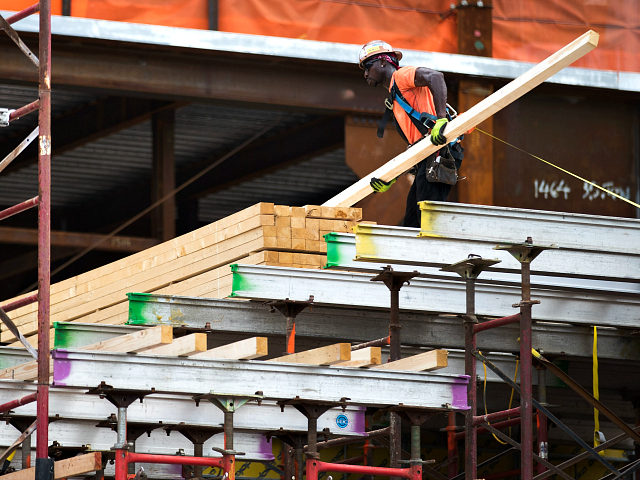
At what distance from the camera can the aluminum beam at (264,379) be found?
1122cm

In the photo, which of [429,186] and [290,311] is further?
[429,186]

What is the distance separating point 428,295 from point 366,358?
6.02 ft

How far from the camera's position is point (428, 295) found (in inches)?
553

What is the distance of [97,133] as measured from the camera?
23922mm

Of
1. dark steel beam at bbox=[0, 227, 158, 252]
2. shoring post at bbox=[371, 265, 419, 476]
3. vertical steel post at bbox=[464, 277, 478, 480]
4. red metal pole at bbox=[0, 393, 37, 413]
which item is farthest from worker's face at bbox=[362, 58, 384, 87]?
dark steel beam at bbox=[0, 227, 158, 252]

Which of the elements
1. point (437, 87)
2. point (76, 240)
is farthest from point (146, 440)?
point (76, 240)

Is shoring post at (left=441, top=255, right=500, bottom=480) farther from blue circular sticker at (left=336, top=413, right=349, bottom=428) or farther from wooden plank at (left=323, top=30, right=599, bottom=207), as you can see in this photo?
wooden plank at (left=323, top=30, right=599, bottom=207)

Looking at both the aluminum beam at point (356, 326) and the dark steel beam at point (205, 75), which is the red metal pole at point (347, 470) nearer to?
the aluminum beam at point (356, 326)

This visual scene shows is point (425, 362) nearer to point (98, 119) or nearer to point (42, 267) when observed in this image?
point (42, 267)

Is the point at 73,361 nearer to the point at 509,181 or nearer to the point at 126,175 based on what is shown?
the point at 509,181

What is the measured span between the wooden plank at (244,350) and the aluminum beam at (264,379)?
0.28 feet

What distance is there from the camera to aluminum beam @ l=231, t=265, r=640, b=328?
13523mm

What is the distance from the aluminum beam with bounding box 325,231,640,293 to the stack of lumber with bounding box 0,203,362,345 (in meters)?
0.96

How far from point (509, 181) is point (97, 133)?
6.94 metres
